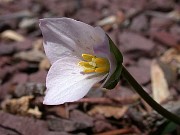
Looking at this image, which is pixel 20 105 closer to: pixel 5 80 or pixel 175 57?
pixel 5 80

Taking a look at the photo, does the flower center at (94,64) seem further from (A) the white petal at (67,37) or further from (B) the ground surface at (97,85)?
(B) the ground surface at (97,85)

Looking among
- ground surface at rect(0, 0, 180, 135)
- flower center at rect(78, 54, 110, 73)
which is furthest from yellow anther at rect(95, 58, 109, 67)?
ground surface at rect(0, 0, 180, 135)

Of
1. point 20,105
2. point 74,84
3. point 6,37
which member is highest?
point 74,84

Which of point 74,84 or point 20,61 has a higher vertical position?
point 74,84

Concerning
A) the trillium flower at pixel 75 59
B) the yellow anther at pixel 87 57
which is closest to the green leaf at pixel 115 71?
the trillium flower at pixel 75 59

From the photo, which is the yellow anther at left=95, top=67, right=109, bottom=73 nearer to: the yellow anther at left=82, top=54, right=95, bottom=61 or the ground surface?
the yellow anther at left=82, top=54, right=95, bottom=61

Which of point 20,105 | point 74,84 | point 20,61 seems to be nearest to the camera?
point 74,84

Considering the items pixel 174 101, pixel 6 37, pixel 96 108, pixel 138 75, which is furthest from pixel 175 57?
pixel 6 37
